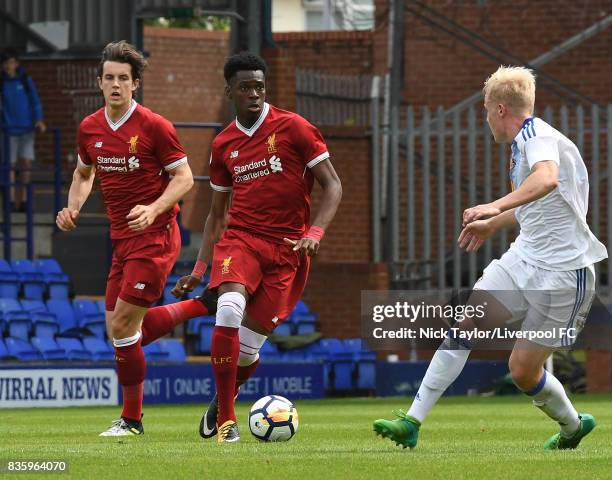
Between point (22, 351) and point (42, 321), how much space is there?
2.36 ft

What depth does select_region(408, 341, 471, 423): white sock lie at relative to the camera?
27.6 ft

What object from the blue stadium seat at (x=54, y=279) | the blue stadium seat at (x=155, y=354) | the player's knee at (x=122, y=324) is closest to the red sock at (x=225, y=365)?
the player's knee at (x=122, y=324)

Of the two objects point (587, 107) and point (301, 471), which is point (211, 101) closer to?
point (587, 107)

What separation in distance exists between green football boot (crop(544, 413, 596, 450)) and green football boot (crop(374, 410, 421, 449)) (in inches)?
33.8

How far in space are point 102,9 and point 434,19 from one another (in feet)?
18.9

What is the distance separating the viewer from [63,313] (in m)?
18.0

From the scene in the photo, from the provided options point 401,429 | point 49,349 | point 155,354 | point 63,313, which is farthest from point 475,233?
point 63,313

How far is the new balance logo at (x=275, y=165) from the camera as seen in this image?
9.83 metres

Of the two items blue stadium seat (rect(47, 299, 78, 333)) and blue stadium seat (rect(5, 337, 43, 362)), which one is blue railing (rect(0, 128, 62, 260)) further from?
blue stadium seat (rect(5, 337, 43, 362))

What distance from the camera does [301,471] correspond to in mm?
7473

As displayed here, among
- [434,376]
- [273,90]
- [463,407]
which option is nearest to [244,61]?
[434,376]

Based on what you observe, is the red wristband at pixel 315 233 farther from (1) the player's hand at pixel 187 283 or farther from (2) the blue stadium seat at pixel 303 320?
(2) the blue stadium seat at pixel 303 320

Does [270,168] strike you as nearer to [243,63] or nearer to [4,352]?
[243,63]

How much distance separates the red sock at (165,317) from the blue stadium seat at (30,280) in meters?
7.56
